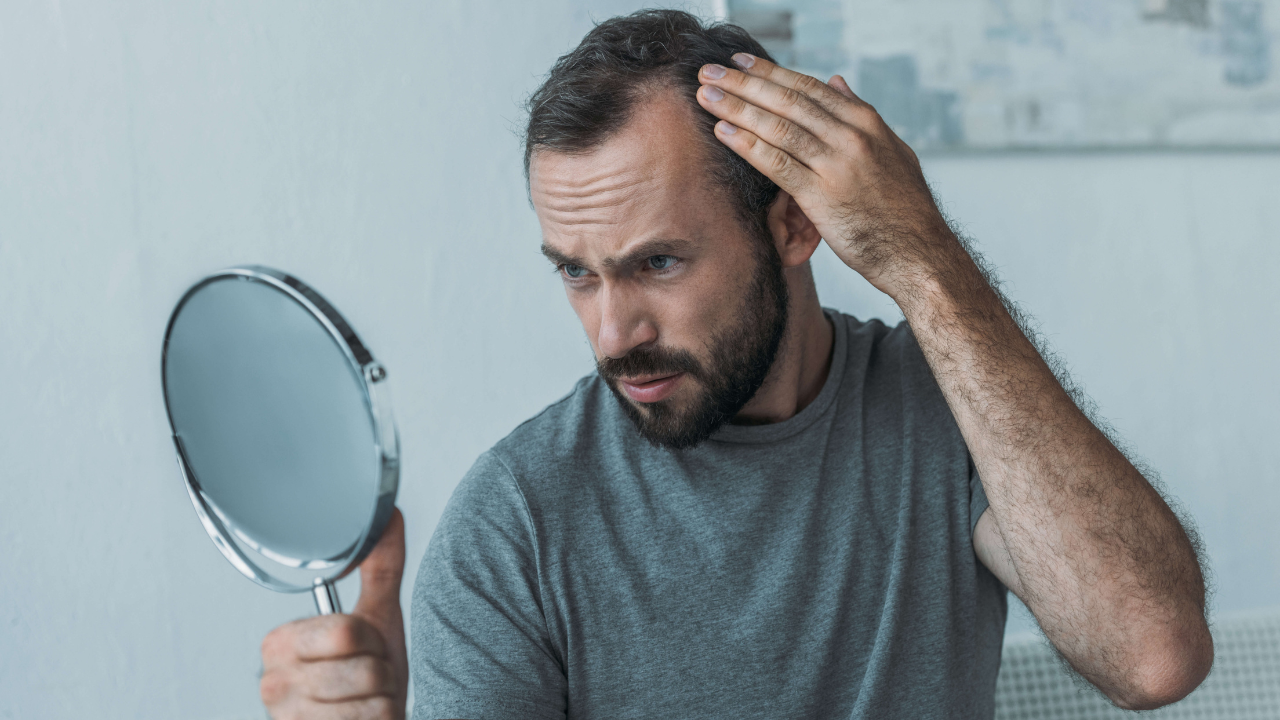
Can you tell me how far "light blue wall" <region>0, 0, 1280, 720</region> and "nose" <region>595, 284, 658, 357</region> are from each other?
0.60 m

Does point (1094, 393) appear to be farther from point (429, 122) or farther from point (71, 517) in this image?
point (71, 517)

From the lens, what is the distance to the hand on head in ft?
2.25

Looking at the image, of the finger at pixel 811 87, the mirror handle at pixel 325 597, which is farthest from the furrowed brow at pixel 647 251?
the mirror handle at pixel 325 597

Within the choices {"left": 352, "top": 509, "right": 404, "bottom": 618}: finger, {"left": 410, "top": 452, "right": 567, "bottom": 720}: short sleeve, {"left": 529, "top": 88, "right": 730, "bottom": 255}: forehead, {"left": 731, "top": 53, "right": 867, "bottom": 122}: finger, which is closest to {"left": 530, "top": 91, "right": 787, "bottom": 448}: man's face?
{"left": 529, "top": 88, "right": 730, "bottom": 255}: forehead

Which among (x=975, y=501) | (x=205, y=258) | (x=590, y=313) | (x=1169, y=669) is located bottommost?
(x=1169, y=669)

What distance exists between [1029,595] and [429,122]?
4.15 feet

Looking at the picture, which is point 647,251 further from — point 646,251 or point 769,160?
point 769,160

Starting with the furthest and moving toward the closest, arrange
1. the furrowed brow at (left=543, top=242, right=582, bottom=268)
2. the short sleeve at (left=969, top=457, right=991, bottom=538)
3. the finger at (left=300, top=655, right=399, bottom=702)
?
the short sleeve at (left=969, top=457, right=991, bottom=538), the furrowed brow at (left=543, top=242, right=582, bottom=268), the finger at (left=300, top=655, right=399, bottom=702)

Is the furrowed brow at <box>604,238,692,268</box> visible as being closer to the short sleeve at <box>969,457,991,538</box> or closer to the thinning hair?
the thinning hair

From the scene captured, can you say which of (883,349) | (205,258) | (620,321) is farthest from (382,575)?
(205,258)

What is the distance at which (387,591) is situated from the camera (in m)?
0.73

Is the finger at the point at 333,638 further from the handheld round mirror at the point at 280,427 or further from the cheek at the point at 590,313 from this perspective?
the cheek at the point at 590,313

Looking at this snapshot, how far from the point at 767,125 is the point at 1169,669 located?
811mm

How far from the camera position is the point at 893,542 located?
4.05 ft
